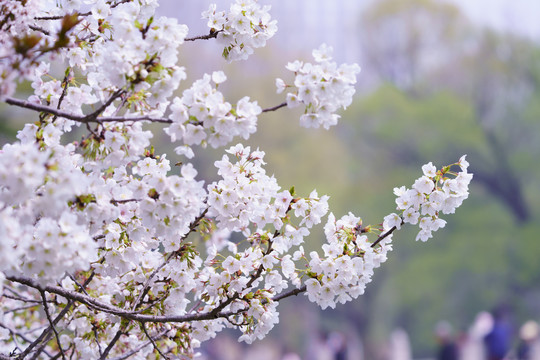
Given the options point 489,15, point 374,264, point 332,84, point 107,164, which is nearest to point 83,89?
point 107,164

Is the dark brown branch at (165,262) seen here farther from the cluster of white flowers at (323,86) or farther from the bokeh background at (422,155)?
the bokeh background at (422,155)

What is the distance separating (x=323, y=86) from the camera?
2.19 metres

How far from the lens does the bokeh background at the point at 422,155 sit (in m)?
18.8

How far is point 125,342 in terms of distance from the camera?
3232 mm

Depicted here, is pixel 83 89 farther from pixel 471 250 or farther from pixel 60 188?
pixel 471 250

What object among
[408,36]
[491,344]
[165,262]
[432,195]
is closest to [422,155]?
[408,36]

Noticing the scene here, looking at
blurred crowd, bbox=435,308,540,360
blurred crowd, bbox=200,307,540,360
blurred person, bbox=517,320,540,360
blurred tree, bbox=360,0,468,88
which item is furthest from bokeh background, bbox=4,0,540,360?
blurred person, bbox=517,320,540,360

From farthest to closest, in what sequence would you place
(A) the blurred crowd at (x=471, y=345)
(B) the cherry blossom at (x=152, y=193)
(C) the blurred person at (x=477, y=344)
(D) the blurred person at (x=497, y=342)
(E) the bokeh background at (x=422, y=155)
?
1. (E) the bokeh background at (x=422, y=155)
2. (C) the blurred person at (x=477, y=344)
3. (D) the blurred person at (x=497, y=342)
4. (A) the blurred crowd at (x=471, y=345)
5. (B) the cherry blossom at (x=152, y=193)

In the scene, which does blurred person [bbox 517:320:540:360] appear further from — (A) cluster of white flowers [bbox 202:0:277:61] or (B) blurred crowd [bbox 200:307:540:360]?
(A) cluster of white flowers [bbox 202:0:277:61]

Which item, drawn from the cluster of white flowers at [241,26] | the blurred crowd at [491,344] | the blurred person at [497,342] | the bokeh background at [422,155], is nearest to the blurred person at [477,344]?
the blurred crowd at [491,344]

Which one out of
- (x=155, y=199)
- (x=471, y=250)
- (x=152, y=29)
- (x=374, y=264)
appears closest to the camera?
(x=152, y=29)

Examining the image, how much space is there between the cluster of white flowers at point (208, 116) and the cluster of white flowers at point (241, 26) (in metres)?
0.51

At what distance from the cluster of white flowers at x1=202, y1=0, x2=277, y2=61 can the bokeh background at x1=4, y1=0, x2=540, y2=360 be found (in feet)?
52.2

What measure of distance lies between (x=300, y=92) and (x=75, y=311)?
1.63m
